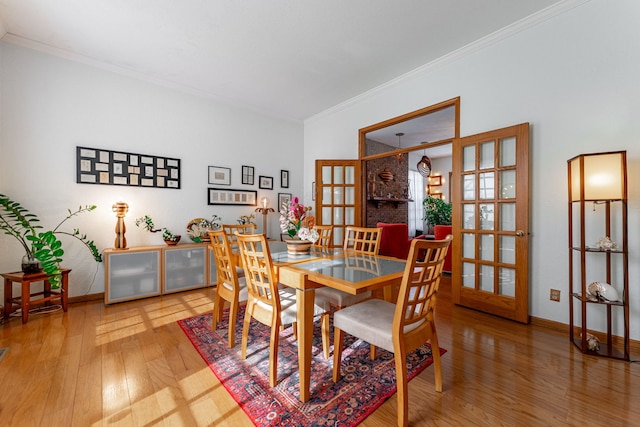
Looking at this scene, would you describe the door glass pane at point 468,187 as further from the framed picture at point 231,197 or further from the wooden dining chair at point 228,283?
the framed picture at point 231,197

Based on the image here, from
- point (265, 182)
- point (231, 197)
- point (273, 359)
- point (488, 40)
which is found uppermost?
point (488, 40)

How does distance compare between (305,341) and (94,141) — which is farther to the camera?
(94,141)

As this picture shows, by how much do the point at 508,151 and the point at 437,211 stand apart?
212 inches

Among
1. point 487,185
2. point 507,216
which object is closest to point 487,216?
point 507,216

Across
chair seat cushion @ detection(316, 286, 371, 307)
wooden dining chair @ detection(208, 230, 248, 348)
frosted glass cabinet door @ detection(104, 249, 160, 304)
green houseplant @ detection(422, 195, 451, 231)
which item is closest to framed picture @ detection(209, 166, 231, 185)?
frosted glass cabinet door @ detection(104, 249, 160, 304)

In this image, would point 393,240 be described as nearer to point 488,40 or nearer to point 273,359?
point 488,40

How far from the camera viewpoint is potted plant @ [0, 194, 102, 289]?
2715 mm

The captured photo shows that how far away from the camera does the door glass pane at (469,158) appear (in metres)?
3.05

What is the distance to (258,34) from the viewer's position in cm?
281

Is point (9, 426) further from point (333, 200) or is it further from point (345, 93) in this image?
point (345, 93)

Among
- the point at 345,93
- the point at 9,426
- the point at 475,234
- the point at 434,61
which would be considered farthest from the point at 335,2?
the point at 9,426

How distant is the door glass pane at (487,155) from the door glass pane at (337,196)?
214 cm

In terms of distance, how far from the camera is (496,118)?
2881mm

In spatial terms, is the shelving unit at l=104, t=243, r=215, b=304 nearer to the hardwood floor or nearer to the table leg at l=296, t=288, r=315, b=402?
the hardwood floor
